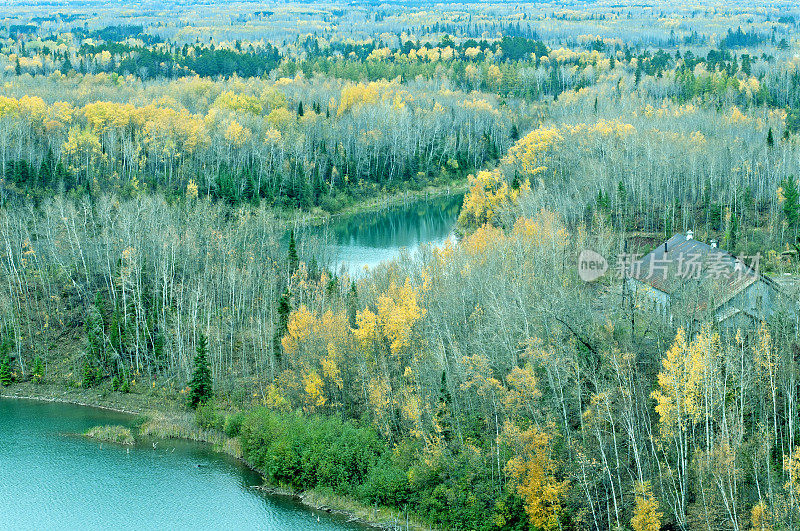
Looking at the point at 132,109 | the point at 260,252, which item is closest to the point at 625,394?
the point at 260,252

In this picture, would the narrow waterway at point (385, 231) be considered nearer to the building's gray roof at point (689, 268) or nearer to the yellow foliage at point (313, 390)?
the building's gray roof at point (689, 268)

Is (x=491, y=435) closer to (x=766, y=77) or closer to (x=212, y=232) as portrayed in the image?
(x=212, y=232)

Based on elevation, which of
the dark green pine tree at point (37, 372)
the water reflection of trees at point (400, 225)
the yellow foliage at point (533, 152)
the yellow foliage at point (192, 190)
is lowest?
the water reflection of trees at point (400, 225)

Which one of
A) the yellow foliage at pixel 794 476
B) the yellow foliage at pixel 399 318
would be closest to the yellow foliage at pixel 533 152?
the yellow foliage at pixel 399 318

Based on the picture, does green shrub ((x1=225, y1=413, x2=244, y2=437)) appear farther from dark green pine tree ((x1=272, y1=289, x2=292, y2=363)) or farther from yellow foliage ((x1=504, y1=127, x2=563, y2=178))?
yellow foliage ((x1=504, y1=127, x2=563, y2=178))

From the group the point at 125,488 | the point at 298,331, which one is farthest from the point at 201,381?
the point at 125,488

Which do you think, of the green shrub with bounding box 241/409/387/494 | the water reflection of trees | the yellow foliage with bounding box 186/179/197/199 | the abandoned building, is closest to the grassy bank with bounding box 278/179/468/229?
the water reflection of trees

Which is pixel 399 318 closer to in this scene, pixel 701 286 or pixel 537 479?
pixel 537 479
